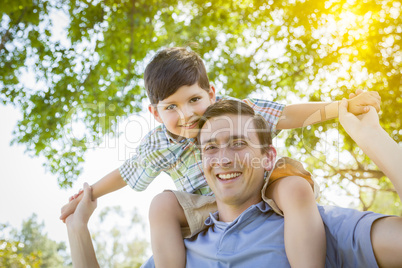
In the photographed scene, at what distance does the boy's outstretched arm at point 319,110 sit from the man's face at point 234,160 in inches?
17.0

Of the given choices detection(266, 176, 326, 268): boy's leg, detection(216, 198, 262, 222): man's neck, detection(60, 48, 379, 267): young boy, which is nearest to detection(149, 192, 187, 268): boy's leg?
detection(60, 48, 379, 267): young boy

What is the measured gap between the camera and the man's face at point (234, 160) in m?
1.86

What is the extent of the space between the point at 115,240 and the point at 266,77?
61.9 feet

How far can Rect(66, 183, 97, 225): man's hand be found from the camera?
8.32 feet

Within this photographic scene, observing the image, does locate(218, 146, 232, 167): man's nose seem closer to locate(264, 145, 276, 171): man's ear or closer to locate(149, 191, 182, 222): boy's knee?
locate(264, 145, 276, 171): man's ear

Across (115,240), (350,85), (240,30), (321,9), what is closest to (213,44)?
(240,30)

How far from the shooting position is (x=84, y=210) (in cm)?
259

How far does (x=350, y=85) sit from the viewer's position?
599cm

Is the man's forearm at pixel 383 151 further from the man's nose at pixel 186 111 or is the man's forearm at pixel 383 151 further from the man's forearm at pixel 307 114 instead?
the man's nose at pixel 186 111

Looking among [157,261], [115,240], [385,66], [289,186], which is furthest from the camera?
[115,240]

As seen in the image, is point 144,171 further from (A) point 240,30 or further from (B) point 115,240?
(B) point 115,240

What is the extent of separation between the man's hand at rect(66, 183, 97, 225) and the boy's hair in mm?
720

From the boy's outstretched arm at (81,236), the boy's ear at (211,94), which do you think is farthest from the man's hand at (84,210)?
the boy's ear at (211,94)

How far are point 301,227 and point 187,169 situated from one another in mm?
1015
